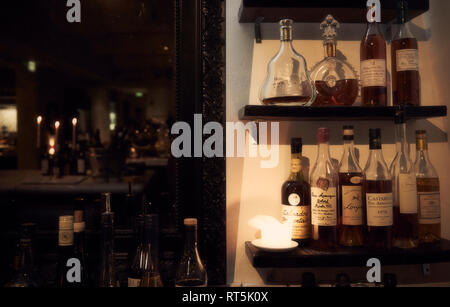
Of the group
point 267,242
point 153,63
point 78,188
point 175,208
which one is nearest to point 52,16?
point 153,63

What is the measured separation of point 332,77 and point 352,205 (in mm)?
398

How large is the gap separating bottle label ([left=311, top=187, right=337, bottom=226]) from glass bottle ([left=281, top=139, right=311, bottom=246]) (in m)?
0.04

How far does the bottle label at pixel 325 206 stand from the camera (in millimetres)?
1052

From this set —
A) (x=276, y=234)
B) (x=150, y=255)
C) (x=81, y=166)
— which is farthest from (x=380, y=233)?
(x=81, y=166)

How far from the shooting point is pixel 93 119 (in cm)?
152

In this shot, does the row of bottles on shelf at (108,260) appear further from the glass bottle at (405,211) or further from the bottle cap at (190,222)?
the glass bottle at (405,211)

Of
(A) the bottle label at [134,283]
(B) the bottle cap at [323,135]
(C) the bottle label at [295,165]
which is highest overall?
(B) the bottle cap at [323,135]

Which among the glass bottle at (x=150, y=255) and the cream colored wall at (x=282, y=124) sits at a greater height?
the cream colored wall at (x=282, y=124)

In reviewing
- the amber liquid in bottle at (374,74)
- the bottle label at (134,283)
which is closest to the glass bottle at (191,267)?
the bottle label at (134,283)

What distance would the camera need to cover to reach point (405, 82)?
112cm

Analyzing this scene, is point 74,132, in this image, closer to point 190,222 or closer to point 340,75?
point 190,222

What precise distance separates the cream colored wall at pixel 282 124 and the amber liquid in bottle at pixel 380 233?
0.56ft

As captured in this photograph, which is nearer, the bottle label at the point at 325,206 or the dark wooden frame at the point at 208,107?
the bottle label at the point at 325,206

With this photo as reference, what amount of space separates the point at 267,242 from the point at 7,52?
3.95 ft
